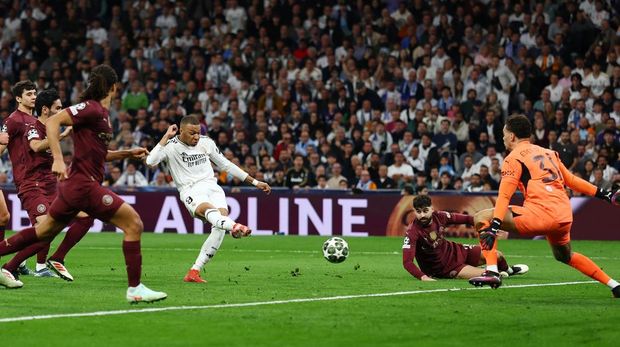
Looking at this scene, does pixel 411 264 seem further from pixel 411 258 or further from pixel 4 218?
pixel 4 218

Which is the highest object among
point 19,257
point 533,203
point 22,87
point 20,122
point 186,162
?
point 22,87

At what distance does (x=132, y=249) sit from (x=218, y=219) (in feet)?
9.76

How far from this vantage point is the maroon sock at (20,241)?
11750 millimetres

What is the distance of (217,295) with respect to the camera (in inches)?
484

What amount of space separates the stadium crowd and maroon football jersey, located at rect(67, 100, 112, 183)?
14.6 metres

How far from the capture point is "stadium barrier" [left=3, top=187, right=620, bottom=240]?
24.6m

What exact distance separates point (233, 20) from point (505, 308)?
22.7m

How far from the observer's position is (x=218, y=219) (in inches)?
545

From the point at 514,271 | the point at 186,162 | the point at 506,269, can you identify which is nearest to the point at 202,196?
the point at 186,162

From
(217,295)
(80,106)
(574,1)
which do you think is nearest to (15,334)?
(80,106)

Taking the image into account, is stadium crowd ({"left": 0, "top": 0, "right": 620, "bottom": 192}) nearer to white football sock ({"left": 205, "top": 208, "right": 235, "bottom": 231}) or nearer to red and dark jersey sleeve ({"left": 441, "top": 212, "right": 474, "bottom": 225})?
red and dark jersey sleeve ({"left": 441, "top": 212, "right": 474, "bottom": 225})

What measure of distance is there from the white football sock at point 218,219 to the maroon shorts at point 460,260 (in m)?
2.77

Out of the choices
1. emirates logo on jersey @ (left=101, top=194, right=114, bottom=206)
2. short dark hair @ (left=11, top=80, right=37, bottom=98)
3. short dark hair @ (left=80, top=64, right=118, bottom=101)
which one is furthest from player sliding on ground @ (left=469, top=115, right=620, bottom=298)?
short dark hair @ (left=11, top=80, right=37, bottom=98)

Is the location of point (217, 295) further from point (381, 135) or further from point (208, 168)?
point (381, 135)
